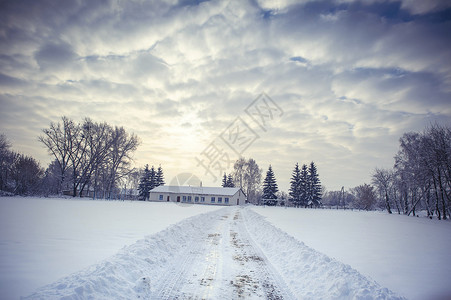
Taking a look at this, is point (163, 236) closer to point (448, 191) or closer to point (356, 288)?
point (356, 288)

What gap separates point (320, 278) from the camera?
5004mm

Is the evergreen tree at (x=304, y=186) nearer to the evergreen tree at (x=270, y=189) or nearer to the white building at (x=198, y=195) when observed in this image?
the evergreen tree at (x=270, y=189)

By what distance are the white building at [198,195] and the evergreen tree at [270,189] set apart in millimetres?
7436

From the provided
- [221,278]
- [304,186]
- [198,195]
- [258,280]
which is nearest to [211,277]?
[221,278]

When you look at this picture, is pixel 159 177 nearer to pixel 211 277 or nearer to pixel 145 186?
pixel 145 186

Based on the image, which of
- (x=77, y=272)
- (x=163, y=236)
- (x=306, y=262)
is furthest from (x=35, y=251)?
(x=306, y=262)

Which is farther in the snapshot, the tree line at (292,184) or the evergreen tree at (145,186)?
the evergreen tree at (145,186)

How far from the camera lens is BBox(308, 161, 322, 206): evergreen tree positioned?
52688mm

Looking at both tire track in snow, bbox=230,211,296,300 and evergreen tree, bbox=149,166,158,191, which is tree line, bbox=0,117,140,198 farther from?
tire track in snow, bbox=230,211,296,300

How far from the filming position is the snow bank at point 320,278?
4168 millimetres

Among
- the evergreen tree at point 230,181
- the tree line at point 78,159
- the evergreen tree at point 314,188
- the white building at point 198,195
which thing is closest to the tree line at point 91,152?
the tree line at point 78,159

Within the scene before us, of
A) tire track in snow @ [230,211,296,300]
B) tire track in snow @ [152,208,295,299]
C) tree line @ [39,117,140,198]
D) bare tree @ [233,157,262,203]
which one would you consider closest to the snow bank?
tire track in snow @ [230,211,296,300]

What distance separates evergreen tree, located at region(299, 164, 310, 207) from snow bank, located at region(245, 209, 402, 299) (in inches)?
1968

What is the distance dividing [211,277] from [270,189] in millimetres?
54212
